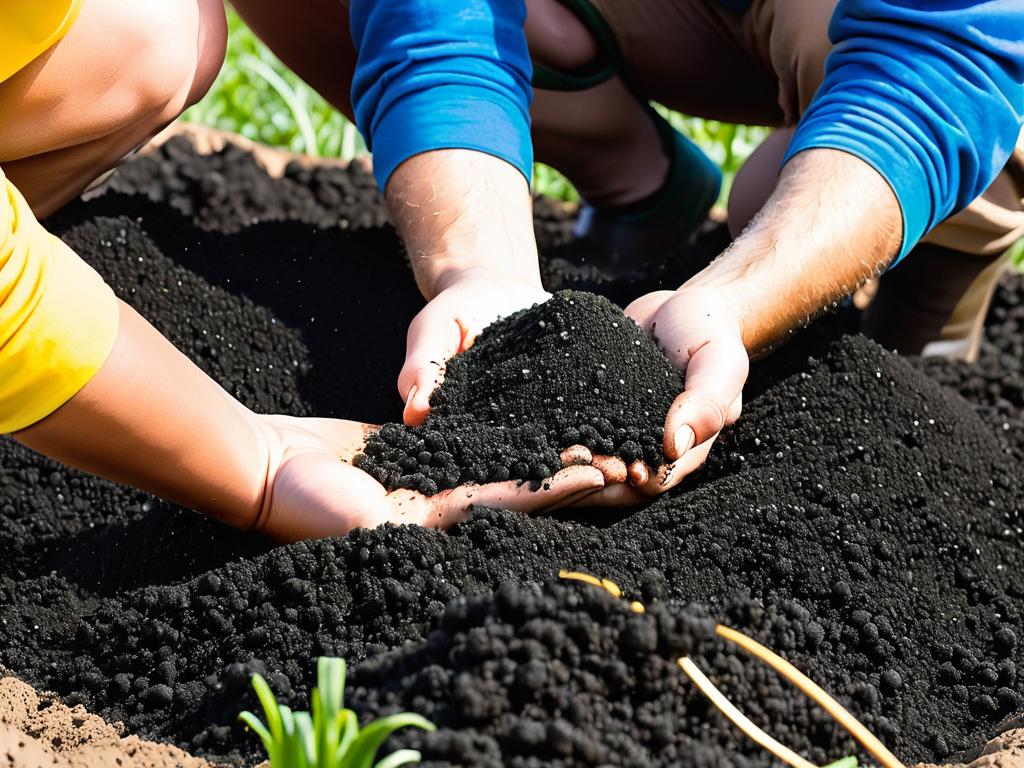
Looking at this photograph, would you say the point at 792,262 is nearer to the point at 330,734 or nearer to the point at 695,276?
the point at 695,276

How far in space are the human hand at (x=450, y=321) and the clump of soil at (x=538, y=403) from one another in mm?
22

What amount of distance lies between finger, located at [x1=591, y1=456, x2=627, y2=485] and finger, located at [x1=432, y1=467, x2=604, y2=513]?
0.06ft

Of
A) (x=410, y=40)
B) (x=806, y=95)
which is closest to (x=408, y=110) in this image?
(x=410, y=40)

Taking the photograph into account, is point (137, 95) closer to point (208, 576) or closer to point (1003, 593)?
point (208, 576)

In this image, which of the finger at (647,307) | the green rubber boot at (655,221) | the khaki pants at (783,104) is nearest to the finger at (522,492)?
the finger at (647,307)

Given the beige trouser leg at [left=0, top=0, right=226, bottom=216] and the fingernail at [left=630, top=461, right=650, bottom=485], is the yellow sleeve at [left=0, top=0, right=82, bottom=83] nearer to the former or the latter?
the beige trouser leg at [left=0, top=0, right=226, bottom=216]

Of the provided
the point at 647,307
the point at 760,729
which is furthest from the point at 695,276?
the point at 760,729

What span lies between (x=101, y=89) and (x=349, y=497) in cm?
80

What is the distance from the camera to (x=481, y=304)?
1632 mm

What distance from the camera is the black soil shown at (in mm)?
993

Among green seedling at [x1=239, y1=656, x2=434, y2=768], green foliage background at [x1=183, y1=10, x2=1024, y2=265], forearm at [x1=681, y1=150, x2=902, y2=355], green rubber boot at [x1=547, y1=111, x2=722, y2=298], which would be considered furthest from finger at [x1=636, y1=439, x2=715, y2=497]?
green foliage background at [x1=183, y1=10, x2=1024, y2=265]

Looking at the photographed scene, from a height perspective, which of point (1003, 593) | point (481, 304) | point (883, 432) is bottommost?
point (1003, 593)

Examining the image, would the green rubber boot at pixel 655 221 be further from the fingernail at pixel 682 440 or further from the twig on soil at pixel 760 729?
the twig on soil at pixel 760 729

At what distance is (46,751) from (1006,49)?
1636 mm
